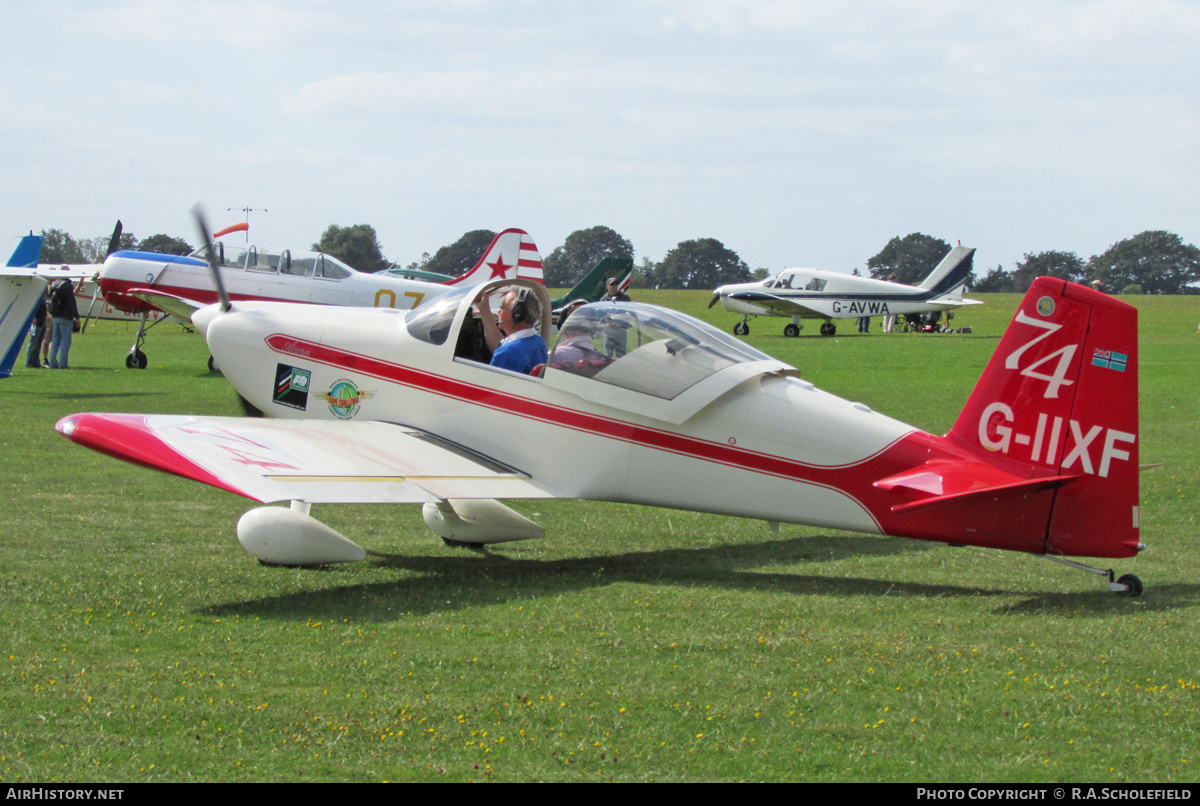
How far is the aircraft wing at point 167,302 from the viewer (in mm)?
20734

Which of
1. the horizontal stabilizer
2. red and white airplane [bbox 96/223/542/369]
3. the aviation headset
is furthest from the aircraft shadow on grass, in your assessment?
red and white airplane [bbox 96/223/542/369]

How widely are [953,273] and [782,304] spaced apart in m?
6.55

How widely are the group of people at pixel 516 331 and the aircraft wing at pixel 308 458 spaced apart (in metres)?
0.67

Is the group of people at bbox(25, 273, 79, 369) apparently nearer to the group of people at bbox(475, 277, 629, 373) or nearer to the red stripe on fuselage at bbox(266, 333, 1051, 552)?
the group of people at bbox(475, 277, 629, 373)

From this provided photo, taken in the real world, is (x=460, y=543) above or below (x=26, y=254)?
below

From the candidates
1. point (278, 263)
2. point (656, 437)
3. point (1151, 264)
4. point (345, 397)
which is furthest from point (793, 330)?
point (1151, 264)

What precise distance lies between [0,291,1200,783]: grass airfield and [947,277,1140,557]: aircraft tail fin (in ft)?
1.45

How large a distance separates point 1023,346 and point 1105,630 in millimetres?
1451

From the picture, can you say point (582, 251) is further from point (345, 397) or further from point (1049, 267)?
point (345, 397)

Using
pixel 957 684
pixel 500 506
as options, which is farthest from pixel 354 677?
pixel 500 506

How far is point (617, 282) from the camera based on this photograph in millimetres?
25125

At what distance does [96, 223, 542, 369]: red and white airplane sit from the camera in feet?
70.8

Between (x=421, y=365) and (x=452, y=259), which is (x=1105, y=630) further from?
(x=452, y=259)

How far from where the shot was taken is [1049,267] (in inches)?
4067
